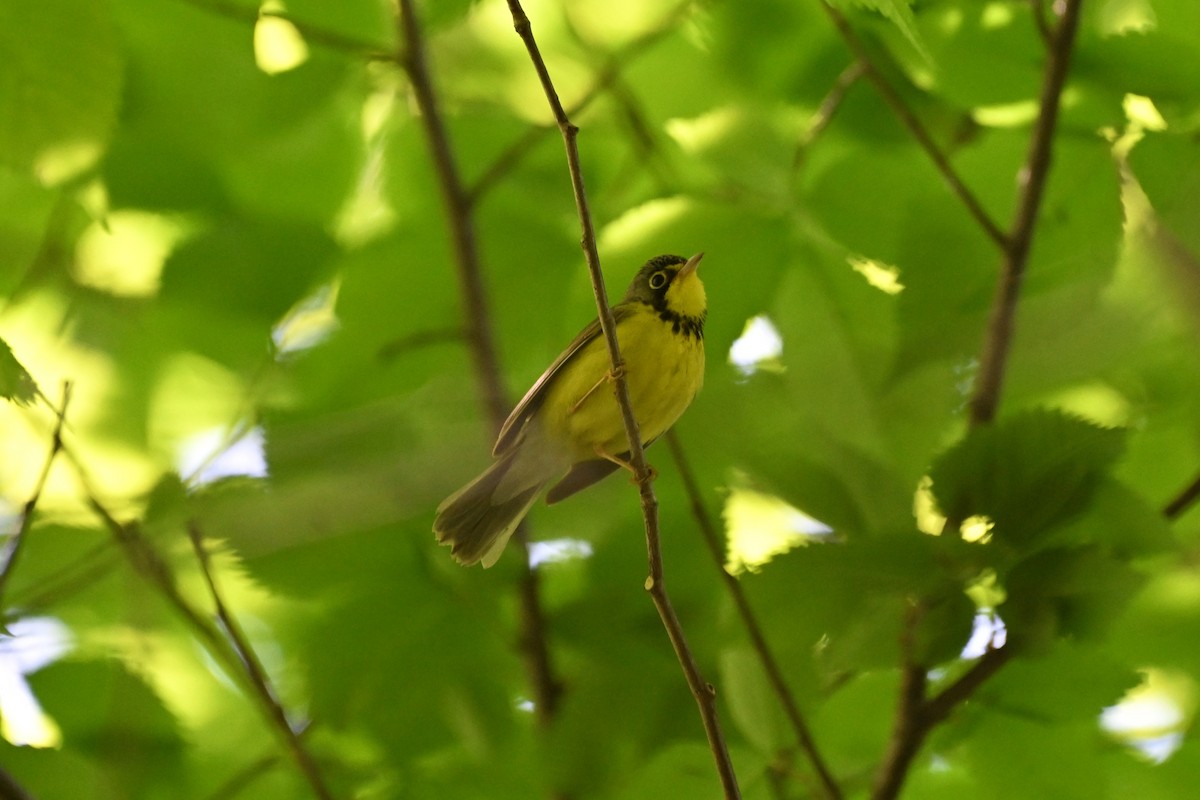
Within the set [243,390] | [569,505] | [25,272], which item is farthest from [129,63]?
[569,505]

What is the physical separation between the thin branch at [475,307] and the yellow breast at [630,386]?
0.14 metres

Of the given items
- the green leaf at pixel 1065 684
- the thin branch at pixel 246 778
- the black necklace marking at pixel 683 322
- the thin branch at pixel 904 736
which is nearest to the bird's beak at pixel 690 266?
the black necklace marking at pixel 683 322

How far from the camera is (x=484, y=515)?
2.43 m

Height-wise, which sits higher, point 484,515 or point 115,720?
point 484,515

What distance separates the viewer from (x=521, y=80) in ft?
10.1

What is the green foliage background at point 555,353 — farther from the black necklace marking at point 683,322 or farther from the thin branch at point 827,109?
the black necklace marking at point 683,322

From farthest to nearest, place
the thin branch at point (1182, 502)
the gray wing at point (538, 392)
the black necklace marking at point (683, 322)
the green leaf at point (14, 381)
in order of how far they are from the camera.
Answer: the black necklace marking at point (683, 322)
the thin branch at point (1182, 502)
the gray wing at point (538, 392)
the green leaf at point (14, 381)

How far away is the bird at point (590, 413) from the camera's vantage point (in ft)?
7.39

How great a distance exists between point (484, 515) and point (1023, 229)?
125 cm

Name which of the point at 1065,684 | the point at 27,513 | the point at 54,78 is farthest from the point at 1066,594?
the point at 54,78

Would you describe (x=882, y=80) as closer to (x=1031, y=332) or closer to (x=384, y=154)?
(x=1031, y=332)

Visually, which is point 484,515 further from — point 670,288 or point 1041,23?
point 1041,23

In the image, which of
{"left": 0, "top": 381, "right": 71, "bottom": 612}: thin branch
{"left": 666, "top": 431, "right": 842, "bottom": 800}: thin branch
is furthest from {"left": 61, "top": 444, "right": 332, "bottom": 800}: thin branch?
{"left": 666, "top": 431, "right": 842, "bottom": 800}: thin branch

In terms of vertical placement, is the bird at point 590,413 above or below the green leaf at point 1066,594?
above
